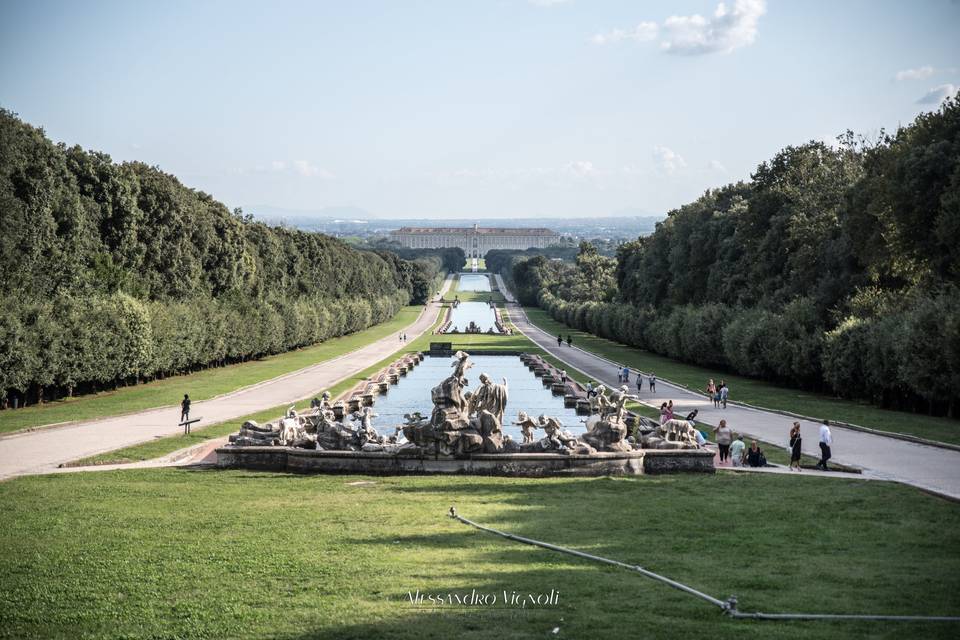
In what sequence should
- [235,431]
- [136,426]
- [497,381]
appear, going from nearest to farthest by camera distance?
[235,431] → [497,381] → [136,426]

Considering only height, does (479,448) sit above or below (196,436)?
above

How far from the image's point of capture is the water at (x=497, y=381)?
4086cm

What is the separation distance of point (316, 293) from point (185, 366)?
38.5 metres

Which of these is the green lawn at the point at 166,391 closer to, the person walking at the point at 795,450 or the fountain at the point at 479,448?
the fountain at the point at 479,448

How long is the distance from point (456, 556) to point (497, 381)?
1989 cm

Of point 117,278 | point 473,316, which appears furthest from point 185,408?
point 473,316

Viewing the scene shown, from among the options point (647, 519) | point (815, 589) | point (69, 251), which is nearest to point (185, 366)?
point (69, 251)

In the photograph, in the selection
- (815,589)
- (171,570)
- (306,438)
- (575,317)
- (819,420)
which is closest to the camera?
(815,589)

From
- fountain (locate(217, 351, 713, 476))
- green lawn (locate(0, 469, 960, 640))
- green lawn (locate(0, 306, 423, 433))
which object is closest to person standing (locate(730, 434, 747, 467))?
fountain (locate(217, 351, 713, 476))

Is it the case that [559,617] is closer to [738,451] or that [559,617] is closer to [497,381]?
[738,451]

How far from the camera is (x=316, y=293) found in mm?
100500

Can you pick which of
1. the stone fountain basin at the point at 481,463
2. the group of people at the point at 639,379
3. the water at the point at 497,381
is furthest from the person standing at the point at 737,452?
the group of people at the point at 639,379

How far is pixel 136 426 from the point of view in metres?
36.8

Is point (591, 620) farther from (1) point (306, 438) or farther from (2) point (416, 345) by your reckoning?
(2) point (416, 345)
